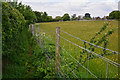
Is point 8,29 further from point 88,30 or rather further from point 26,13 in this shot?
point 26,13

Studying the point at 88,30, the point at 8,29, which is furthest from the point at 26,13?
the point at 8,29

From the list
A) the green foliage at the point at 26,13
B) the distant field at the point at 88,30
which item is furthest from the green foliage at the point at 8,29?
the green foliage at the point at 26,13

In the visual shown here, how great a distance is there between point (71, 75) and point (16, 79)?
1481mm

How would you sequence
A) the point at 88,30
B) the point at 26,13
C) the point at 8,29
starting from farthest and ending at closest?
the point at 26,13
the point at 88,30
the point at 8,29

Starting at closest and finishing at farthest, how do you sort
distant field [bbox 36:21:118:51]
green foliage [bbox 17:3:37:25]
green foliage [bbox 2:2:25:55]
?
green foliage [bbox 2:2:25:55], distant field [bbox 36:21:118:51], green foliage [bbox 17:3:37:25]

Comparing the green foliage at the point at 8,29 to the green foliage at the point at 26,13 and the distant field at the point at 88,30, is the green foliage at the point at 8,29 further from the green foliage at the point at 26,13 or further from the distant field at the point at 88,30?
the green foliage at the point at 26,13

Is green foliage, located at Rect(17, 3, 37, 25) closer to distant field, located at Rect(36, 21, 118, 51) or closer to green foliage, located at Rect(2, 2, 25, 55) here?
distant field, located at Rect(36, 21, 118, 51)

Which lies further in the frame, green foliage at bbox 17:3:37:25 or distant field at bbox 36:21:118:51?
green foliage at bbox 17:3:37:25

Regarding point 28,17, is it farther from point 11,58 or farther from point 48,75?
point 48,75

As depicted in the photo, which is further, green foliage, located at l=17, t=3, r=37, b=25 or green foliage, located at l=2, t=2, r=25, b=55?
green foliage, located at l=17, t=3, r=37, b=25

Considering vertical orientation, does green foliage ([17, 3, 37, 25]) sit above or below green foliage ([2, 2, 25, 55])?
above

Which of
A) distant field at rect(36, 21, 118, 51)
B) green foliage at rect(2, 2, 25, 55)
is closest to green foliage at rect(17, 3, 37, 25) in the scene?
distant field at rect(36, 21, 118, 51)

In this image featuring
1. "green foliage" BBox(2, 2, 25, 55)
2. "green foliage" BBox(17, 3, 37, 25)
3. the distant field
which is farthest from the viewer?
"green foliage" BBox(17, 3, 37, 25)

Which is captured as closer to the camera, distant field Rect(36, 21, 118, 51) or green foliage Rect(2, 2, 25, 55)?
green foliage Rect(2, 2, 25, 55)
